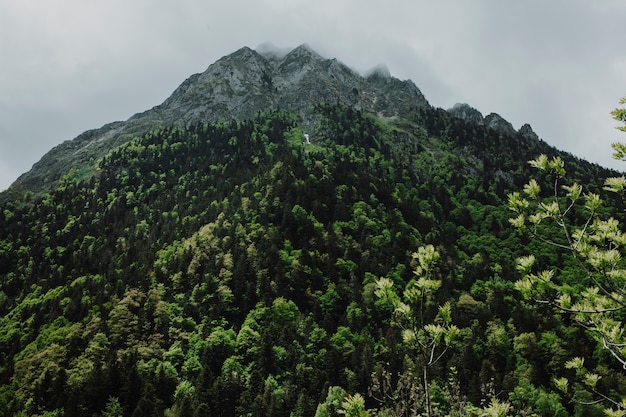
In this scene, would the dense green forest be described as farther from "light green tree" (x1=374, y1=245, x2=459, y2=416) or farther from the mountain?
the mountain

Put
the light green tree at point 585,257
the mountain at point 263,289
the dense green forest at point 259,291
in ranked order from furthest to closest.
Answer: the dense green forest at point 259,291, the mountain at point 263,289, the light green tree at point 585,257

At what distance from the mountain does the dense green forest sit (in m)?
→ 0.39

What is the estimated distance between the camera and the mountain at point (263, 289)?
51.5 metres

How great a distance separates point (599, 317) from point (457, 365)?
60904 mm

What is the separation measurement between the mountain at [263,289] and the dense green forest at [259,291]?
0.39 meters

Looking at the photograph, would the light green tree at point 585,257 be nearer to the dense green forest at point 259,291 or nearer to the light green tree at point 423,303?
the light green tree at point 423,303

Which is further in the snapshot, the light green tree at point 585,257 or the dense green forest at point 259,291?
the dense green forest at point 259,291

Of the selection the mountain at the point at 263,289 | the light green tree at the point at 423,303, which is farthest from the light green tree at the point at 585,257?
the mountain at the point at 263,289

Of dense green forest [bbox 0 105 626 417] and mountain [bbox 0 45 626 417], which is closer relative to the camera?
mountain [bbox 0 45 626 417]

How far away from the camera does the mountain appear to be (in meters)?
51.5

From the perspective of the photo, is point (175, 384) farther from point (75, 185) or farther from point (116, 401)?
point (75, 185)

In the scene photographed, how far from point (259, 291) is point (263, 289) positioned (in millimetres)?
811

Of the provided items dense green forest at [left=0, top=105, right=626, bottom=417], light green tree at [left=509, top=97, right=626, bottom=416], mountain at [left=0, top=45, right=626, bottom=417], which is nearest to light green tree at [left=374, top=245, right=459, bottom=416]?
mountain at [left=0, top=45, right=626, bottom=417]

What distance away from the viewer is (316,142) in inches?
6644
